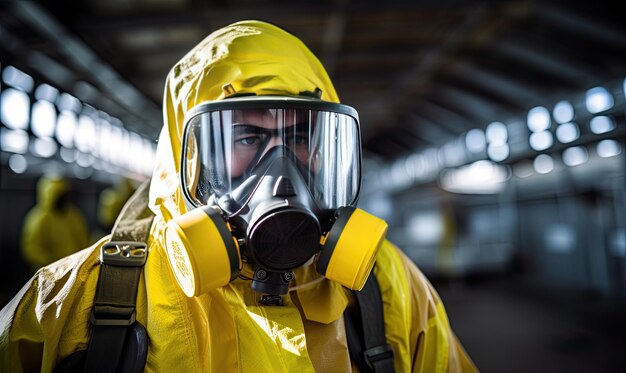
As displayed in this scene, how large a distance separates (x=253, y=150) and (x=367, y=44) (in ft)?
20.1

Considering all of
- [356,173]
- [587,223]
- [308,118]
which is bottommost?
[587,223]

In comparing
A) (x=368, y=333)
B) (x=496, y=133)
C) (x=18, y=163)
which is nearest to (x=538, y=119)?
(x=496, y=133)

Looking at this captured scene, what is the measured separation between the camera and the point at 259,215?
3.08ft

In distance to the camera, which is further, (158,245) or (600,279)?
(600,279)

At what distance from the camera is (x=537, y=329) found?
5129 mm

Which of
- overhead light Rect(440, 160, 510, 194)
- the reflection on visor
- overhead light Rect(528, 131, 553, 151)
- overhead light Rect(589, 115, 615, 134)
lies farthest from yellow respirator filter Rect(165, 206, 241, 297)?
overhead light Rect(440, 160, 510, 194)

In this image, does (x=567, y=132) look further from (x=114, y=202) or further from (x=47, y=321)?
(x=47, y=321)

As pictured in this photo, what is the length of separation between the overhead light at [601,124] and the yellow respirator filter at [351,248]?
20.5 feet

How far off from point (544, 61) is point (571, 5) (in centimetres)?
154

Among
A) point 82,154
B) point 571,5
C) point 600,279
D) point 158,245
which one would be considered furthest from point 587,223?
point 82,154

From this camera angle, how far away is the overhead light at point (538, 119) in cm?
766

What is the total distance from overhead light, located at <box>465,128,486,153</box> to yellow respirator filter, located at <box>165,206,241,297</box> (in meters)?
9.76

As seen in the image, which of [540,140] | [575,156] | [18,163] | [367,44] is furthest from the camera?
[540,140]

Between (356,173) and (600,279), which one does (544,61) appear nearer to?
(600,279)
